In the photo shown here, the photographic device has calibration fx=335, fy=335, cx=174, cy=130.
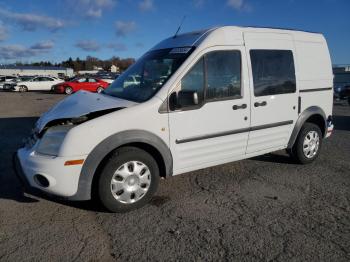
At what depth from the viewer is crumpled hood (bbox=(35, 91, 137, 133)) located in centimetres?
379

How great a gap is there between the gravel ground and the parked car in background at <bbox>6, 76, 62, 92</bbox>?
97.5 ft

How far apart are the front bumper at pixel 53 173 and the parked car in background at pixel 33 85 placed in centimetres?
3126


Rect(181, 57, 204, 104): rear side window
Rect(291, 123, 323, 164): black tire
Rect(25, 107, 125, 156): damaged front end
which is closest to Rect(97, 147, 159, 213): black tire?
Rect(25, 107, 125, 156): damaged front end

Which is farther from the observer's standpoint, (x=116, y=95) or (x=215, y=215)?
(x=116, y=95)

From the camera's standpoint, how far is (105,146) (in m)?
3.62

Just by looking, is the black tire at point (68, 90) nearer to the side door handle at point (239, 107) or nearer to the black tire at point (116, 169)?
the side door handle at point (239, 107)

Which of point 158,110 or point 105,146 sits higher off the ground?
point 158,110

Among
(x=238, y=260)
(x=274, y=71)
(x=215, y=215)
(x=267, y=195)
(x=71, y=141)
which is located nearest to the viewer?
(x=238, y=260)

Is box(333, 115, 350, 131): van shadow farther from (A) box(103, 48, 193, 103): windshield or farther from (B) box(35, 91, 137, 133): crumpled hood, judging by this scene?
(B) box(35, 91, 137, 133): crumpled hood

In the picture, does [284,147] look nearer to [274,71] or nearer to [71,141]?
[274,71]

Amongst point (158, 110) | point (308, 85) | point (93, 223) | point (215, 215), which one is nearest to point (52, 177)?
point (93, 223)

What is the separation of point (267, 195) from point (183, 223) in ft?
4.59

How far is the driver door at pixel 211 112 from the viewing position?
4.07 m

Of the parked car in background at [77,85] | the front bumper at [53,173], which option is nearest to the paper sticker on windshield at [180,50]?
the front bumper at [53,173]
